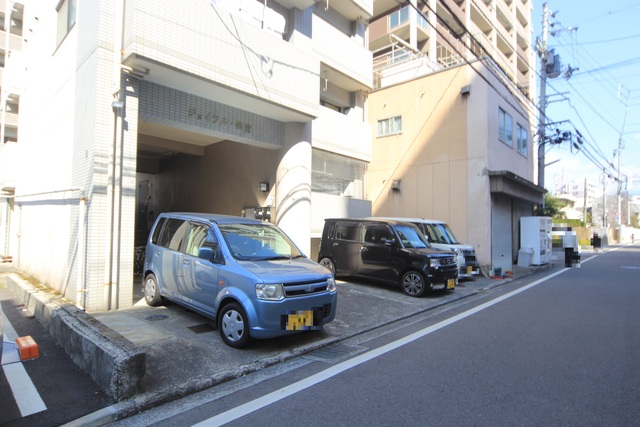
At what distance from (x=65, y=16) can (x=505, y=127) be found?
15.7 meters

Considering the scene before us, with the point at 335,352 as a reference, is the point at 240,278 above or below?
above

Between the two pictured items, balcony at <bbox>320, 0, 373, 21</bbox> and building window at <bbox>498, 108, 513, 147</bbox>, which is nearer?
balcony at <bbox>320, 0, 373, 21</bbox>

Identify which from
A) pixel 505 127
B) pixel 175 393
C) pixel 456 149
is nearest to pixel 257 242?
pixel 175 393

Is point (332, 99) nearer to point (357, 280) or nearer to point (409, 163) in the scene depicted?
point (409, 163)

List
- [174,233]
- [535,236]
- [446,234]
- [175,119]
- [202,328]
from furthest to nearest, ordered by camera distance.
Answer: [535,236], [446,234], [175,119], [174,233], [202,328]

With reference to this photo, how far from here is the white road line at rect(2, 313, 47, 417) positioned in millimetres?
3633

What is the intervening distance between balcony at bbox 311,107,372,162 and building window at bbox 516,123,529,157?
27.9 ft

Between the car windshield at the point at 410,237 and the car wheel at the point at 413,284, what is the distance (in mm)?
724

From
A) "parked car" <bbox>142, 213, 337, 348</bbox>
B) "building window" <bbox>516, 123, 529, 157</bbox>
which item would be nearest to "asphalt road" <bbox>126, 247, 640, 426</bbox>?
"parked car" <bbox>142, 213, 337, 348</bbox>

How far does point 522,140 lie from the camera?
18.7 meters

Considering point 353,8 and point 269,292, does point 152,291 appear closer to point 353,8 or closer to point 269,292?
point 269,292

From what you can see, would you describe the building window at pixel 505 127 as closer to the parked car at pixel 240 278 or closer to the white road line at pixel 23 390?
the parked car at pixel 240 278

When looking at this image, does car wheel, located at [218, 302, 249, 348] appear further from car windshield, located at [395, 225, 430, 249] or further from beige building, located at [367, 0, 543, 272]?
beige building, located at [367, 0, 543, 272]

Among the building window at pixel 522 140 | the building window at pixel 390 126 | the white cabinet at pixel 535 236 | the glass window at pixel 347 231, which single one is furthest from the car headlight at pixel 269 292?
the building window at pixel 522 140
